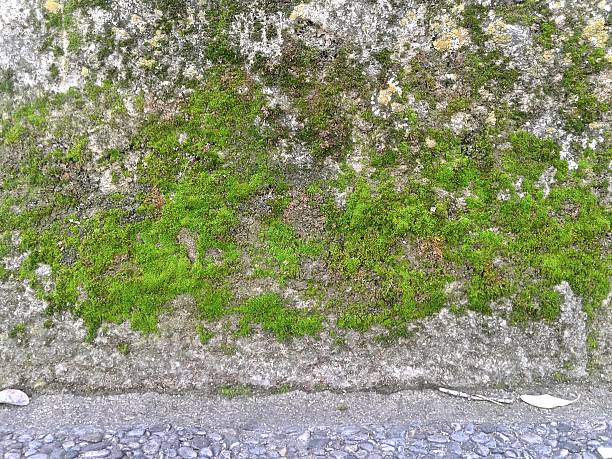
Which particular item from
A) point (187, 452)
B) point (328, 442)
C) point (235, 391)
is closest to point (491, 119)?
point (328, 442)

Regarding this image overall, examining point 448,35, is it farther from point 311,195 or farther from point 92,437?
point 92,437

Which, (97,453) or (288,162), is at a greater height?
(288,162)

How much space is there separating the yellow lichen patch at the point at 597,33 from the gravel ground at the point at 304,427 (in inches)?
252

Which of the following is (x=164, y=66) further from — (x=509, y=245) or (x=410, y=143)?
(x=509, y=245)

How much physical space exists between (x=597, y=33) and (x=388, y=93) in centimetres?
401

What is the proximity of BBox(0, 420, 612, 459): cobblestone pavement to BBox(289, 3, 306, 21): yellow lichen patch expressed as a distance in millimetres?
7587

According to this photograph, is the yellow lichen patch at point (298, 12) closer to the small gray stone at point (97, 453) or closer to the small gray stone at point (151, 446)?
the small gray stone at point (151, 446)

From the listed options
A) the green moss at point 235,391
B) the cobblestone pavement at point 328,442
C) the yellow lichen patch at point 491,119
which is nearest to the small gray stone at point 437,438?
the cobblestone pavement at point 328,442

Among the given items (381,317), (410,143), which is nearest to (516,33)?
(410,143)

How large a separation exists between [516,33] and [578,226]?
388 cm

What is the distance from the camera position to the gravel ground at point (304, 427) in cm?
655

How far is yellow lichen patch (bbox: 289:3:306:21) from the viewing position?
875 centimetres

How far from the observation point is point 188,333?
8.13 metres

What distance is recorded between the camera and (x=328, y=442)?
22.0 feet
